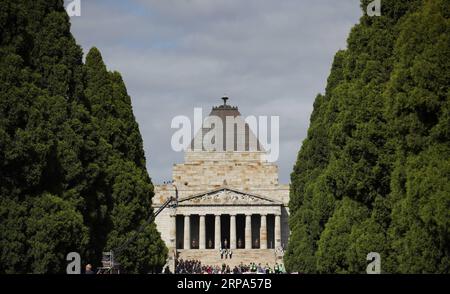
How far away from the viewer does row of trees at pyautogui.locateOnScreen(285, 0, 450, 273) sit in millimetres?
31438

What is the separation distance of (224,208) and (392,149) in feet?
250

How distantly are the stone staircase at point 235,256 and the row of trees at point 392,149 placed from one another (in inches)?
2103

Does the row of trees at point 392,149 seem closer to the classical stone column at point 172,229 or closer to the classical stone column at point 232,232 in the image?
the classical stone column at point 232,232

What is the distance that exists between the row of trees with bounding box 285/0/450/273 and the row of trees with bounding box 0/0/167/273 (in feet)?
29.7

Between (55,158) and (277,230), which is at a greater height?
(55,158)

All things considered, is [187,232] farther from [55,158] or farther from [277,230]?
[55,158]

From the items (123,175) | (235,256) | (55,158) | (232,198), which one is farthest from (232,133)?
(55,158)

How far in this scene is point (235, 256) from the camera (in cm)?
10375

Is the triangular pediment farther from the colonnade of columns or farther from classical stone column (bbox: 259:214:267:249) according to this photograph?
classical stone column (bbox: 259:214:267:249)

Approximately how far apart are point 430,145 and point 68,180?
14640mm

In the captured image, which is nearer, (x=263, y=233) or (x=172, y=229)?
(x=263, y=233)

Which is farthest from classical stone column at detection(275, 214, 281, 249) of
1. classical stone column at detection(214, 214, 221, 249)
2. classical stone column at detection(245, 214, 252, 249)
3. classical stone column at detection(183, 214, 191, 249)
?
classical stone column at detection(183, 214, 191, 249)
